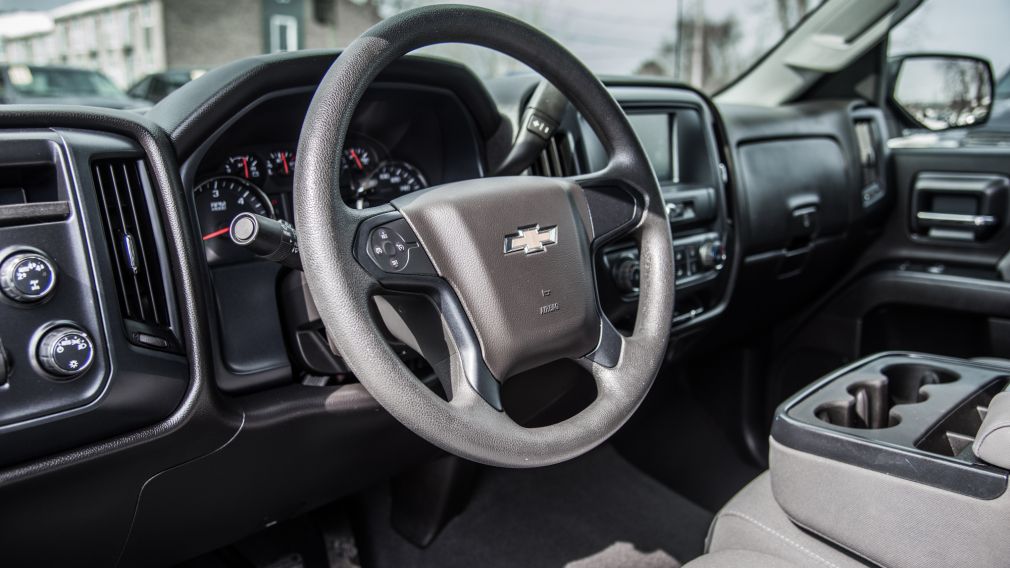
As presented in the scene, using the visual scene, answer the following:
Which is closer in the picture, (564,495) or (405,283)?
(405,283)

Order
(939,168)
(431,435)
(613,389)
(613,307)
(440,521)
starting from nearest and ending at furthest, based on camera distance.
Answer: (431,435) < (613,389) < (613,307) < (440,521) < (939,168)

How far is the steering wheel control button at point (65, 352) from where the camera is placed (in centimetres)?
101

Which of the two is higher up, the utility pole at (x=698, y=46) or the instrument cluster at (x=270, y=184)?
the utility pole at (x=698, y=46)

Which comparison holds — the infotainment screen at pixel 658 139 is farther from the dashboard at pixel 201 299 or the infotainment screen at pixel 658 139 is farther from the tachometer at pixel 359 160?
→ the tachometer at pixel 359 160

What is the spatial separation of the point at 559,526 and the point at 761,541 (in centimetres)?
89

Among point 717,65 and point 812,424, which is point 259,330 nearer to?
point 812,424

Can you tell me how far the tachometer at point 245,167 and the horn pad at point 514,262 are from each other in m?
0.37

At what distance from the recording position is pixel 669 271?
1336mm

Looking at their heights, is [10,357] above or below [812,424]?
above

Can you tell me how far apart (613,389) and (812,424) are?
330mm

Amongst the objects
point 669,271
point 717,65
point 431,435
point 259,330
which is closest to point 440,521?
point 259,330

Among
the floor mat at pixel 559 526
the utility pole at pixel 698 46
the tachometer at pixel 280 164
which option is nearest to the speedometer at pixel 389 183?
the tachometer at pixel 280 164

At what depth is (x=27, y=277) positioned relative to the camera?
0.99m

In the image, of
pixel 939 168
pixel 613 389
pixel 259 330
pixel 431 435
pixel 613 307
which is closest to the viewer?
pixel 431 435
